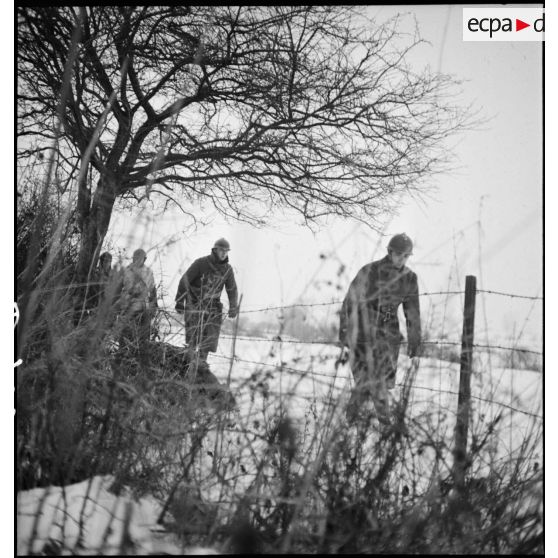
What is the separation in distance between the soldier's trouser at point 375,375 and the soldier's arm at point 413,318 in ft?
0.24

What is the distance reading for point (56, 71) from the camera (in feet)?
11.1

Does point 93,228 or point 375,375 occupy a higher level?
point 93,228

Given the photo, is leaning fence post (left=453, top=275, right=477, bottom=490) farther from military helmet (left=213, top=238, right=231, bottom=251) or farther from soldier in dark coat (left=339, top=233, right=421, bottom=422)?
military helmet (left=213, top=238, right=231, bottom=251)

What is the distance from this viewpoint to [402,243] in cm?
224

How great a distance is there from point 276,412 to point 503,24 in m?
1.94

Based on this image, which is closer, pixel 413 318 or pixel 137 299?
pixel 413 318

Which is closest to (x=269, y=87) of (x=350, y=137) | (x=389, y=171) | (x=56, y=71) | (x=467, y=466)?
(x=350, y=137)

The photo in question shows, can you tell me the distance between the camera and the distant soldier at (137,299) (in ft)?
7.88

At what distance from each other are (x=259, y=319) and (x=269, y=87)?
268cm

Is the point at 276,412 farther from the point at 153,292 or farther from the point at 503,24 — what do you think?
the point at 503,24

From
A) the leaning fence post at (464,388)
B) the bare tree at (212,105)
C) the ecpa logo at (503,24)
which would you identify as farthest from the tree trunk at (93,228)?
the ecpa logo at (503,24)

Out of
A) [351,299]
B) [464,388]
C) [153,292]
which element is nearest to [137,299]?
[153,292]

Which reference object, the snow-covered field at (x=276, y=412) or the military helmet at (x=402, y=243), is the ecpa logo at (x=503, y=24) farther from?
the snow-covered field at (x=276, y=412)

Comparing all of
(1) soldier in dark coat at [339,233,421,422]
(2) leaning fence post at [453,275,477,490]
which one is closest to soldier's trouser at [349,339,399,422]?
(1) soldier in dark coat at [339,233,421,422]
